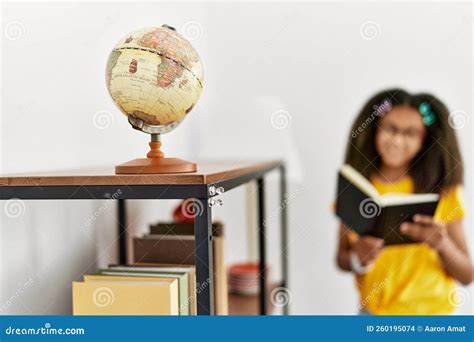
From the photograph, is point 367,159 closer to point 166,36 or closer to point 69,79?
point 69,79

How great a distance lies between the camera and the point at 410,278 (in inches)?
93.4

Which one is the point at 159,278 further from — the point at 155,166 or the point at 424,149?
the point at 424,149

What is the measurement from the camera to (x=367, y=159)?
2512 mm

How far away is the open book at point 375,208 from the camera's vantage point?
1.85 meters

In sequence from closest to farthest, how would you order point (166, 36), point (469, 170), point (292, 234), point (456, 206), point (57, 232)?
point (166, 36)
point (57, 232)
point (456, 206)
point (469, 170)
point (292, 234)

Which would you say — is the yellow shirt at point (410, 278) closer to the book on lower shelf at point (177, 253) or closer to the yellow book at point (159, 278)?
the book on lower shelf at point (177, 253)

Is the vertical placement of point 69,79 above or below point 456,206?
above

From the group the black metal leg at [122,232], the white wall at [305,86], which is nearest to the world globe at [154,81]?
the black metal leg at [122,232]

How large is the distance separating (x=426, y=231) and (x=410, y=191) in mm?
365

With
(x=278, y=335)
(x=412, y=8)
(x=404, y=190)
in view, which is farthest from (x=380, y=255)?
(x=278, y=335)

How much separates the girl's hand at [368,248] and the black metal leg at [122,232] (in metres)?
1.05

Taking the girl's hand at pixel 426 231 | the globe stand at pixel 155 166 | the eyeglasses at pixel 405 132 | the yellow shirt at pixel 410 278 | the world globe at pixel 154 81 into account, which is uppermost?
the world globe at pixel 154 81

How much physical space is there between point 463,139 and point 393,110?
485 mm

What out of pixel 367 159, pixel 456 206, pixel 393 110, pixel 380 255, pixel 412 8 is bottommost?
pixel 380 255
